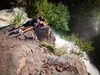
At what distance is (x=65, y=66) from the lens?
2594 millimetres

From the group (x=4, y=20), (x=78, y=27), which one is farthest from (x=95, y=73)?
(x=4, y=20)

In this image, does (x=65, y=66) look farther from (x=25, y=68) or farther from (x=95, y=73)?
(x=95, y=73)

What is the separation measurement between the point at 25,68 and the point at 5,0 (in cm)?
888

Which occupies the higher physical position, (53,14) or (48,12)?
(48,12)

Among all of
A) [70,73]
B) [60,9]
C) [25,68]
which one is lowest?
[70,73]

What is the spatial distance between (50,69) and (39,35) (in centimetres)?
294

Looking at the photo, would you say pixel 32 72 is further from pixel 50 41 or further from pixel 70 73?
pixel 50 41

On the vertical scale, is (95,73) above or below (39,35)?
below

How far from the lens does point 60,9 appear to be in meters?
10.1

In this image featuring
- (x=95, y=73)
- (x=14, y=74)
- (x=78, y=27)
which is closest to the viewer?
(x=14, y=74)

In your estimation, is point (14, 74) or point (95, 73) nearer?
point (14, 74)

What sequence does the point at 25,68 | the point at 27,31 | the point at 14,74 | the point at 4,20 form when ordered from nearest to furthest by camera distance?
the point at 14,74
the point at 25,68
the point at 27,31
the point at 4,20

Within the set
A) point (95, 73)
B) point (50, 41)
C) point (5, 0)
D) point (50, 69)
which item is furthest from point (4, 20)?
point (95, 73)

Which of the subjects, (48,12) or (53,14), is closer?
(48,12)
